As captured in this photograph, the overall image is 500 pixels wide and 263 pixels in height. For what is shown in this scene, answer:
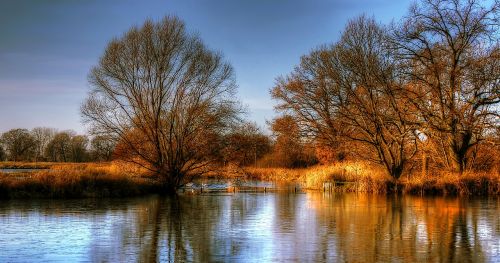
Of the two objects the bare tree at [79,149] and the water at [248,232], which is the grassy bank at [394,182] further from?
the bare tree at [79,149]

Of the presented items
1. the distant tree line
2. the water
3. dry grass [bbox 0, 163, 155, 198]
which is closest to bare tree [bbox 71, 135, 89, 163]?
the distant tree line

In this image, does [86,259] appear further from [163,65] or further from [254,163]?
[254,163]

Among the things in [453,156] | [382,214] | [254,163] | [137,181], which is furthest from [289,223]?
[254,163]

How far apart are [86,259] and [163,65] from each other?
23122mm

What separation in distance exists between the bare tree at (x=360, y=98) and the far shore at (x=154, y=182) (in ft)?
7.52

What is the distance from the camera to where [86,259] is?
35.7ft

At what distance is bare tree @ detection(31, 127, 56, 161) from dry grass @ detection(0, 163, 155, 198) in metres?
64.9

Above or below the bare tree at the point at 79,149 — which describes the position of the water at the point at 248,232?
below

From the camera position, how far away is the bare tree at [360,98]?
3394 cm

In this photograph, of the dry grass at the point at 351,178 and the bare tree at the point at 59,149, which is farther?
the bare tree at the point at 59,149

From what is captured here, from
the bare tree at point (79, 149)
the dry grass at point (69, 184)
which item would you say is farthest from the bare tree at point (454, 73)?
the bare tree at point (79, 149)

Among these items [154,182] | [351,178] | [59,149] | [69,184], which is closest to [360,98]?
[351,178]

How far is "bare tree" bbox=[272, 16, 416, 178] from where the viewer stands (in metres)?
33.9

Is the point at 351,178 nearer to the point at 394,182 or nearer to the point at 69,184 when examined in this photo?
the point at 394,182
